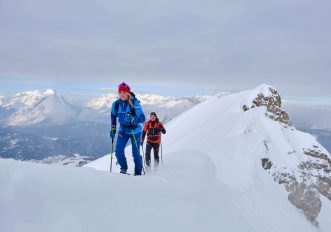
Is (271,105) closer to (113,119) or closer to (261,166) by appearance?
(261,166)

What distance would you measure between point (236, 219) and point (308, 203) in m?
12.3

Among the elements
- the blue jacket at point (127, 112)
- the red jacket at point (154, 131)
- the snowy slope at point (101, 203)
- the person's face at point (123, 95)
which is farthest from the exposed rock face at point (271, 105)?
the snowy slope at point (101, 203)

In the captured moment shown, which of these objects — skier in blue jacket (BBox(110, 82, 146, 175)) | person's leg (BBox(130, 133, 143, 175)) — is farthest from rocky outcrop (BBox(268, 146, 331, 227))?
skier in blue jacket (BBox(110, 82, 146, 175))

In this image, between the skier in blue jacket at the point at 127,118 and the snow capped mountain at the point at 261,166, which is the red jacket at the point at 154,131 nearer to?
the snow capped mountain at the point at 261,166

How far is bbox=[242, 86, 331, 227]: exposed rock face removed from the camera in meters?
18.0

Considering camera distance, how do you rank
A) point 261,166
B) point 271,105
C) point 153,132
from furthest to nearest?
point 271,105, point 261,166, point 153,132

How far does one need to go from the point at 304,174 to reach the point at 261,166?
4.58m

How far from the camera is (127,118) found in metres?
11.4

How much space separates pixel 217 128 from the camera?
23281 millimetres

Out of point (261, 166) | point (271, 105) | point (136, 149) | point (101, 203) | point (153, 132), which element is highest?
point (271, 105)

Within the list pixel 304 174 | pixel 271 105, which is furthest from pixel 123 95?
pixel 271 105

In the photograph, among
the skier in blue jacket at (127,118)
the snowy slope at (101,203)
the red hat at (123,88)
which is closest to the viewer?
the snowy slope at (101,203)

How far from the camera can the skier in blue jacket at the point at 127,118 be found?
36.4 feet

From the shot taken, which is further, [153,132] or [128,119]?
[153,132]
